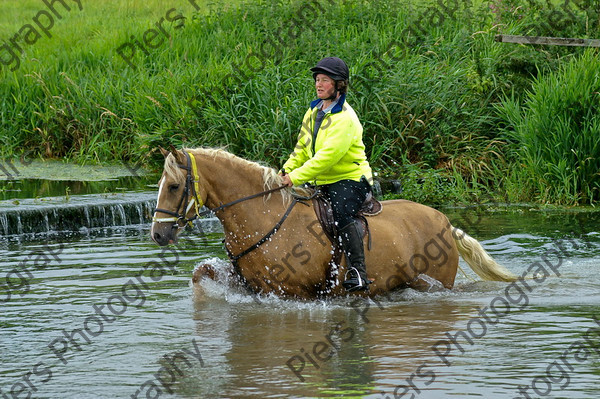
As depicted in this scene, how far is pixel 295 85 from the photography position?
50.5 ft

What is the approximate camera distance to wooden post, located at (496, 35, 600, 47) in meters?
14.4

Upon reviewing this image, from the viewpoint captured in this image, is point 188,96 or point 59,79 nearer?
point 188,96

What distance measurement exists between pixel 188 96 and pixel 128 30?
4.51 meters

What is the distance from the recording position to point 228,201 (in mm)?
7406

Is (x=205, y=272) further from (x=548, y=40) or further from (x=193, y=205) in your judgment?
(x=548, y=40)

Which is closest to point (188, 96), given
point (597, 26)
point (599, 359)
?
point (597, 26)

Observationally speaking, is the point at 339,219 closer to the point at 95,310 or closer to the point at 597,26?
the point at 95,310

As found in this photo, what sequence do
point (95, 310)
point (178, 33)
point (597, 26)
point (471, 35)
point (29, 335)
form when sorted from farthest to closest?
point (178, 33) < point (471, 35) < point (597, 26) < point (95, 310) < point (29, 335)

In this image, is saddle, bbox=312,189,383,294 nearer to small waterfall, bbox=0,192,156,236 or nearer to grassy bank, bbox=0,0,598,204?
small waterfall, bbox=0,192,156,236

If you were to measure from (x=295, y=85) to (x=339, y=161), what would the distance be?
790 centimetres

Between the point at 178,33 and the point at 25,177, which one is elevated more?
the point at 178,33

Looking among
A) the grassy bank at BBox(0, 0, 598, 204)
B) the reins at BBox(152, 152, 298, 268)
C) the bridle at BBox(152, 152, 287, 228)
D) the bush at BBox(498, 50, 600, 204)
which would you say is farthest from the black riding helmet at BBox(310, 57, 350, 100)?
the bush at BBox(498, 50, 600, 204)

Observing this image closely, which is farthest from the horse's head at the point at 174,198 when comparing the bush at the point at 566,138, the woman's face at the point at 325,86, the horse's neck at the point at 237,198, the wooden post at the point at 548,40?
the wooden post at the point at 548,40

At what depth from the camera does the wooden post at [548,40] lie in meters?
14.4
